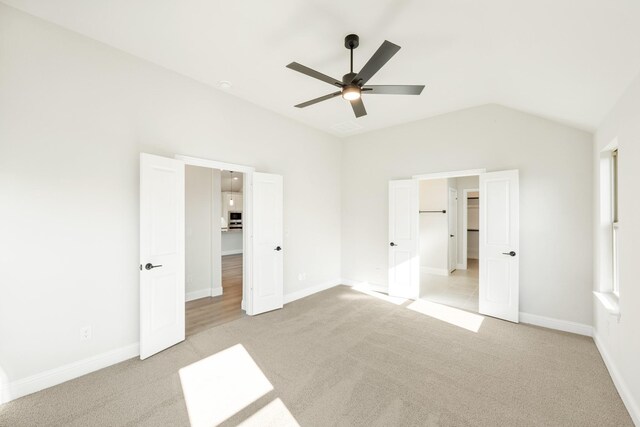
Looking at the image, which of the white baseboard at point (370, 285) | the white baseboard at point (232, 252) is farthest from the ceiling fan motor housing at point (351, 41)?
the white baseboard at point (232, 252)

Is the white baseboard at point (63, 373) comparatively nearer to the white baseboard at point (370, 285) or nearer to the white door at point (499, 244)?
the white baseboard at point (370, 285)

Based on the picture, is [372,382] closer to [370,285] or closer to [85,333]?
[85,333]

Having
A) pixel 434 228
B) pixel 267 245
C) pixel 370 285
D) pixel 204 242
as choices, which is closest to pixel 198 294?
pixel 204 242

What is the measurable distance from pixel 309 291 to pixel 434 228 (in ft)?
12.5

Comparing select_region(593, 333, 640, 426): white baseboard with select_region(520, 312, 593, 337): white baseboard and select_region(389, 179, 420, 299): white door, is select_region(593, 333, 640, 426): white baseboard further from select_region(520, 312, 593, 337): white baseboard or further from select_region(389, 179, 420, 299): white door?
select_region(389, 179, 420, 299): white door

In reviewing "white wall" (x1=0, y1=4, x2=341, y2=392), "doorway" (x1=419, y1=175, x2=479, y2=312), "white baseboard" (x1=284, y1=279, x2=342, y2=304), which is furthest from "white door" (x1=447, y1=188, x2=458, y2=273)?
"white wall" (x1=0, y1=4, x2=341, y2=392)

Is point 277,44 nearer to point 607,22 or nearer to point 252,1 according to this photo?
point 252,1

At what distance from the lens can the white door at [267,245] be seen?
13.4 feet

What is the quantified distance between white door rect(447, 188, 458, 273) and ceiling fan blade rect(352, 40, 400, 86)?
5.40 meters

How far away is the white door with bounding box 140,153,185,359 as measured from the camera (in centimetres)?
283

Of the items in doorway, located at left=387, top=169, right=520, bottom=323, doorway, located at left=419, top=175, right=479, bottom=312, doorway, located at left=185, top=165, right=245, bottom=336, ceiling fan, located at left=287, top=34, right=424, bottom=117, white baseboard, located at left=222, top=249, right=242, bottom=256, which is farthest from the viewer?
white baseboard, located at left=222, top=249, right=242, bottom=256

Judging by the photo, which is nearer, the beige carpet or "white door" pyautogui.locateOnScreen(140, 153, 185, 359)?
the beige carpet

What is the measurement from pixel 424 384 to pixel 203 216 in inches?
166

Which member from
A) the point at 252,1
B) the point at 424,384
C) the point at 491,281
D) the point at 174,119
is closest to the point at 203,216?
the point at 174,119
